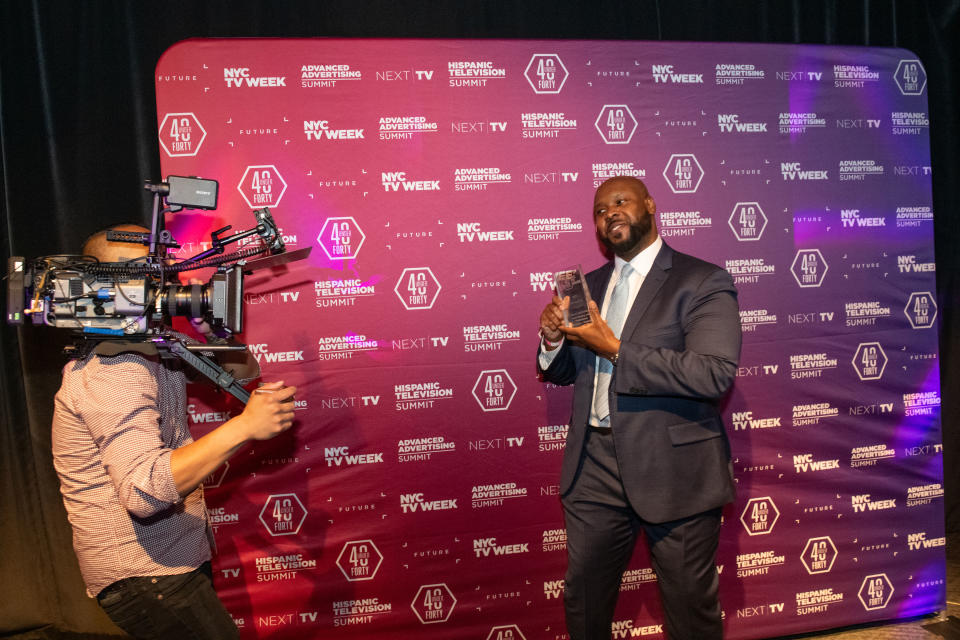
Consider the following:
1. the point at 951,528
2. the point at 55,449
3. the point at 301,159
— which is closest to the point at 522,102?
the point at 301,159

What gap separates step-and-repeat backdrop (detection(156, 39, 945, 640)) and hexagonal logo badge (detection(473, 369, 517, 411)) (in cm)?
2

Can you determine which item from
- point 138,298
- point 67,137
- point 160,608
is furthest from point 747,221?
point 67,137

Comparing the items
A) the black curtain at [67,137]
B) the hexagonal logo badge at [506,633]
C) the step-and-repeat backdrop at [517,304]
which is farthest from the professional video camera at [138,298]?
the hexagonal logo badge at [506,633]

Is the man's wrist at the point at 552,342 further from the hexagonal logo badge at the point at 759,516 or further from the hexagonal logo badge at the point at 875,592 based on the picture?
the hexagonal logo badge at the point at 875,592

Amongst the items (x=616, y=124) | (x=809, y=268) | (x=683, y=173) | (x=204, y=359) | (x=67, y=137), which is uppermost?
(x=67, y=137)

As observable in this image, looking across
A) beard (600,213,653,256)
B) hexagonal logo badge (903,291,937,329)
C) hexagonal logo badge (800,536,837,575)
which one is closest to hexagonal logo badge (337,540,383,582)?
beard (600,213,653,256)

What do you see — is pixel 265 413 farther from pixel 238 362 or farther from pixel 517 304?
pixel 517 304

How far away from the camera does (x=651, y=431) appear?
1936mm

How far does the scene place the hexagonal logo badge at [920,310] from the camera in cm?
289

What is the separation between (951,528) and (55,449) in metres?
4.32

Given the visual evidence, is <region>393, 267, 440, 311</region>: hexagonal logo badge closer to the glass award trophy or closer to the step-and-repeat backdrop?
the step-and-repeat backdrop

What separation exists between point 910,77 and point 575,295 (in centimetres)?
231

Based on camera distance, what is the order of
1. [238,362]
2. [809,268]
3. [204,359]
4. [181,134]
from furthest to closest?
1. [809,268]
2. [181,134]
3. [238,362]
4. [204,359]

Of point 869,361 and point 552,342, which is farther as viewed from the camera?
point 869,361
